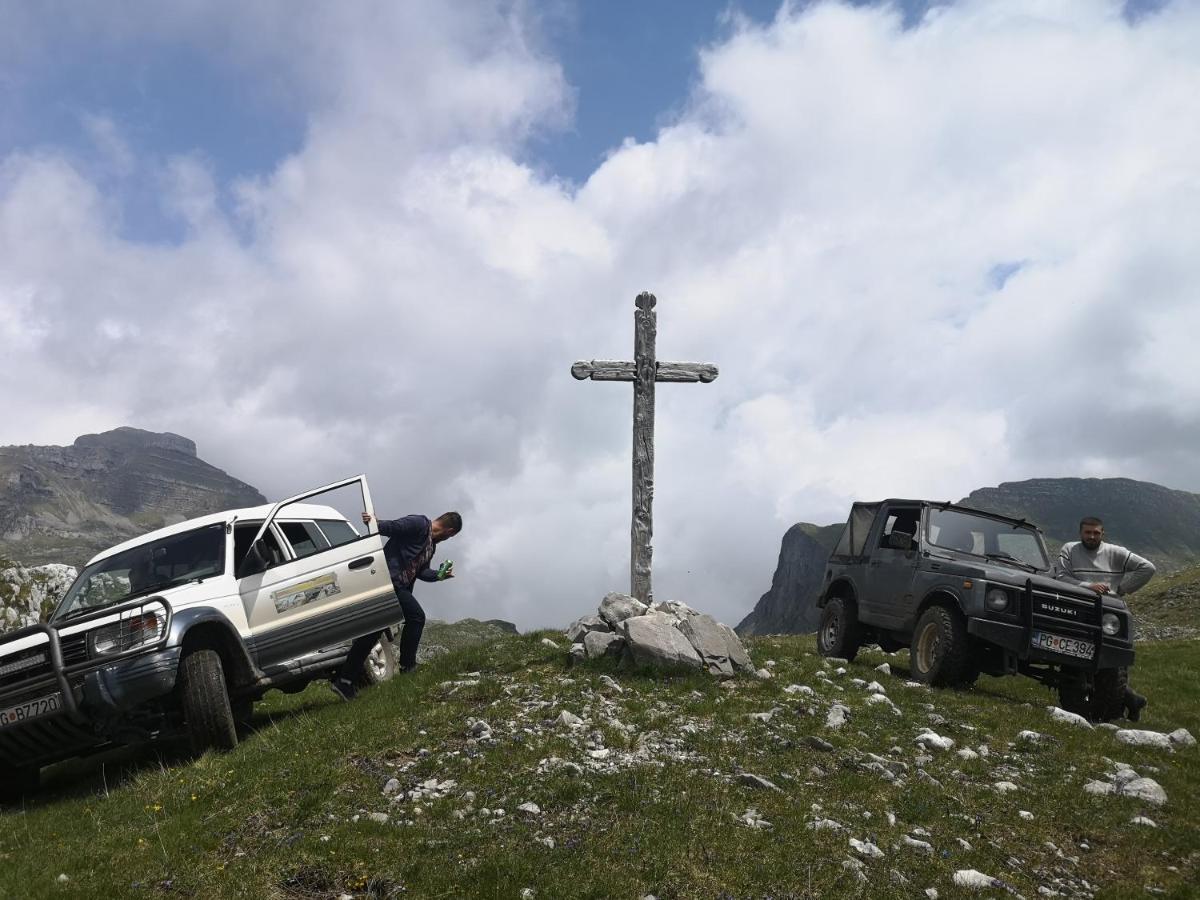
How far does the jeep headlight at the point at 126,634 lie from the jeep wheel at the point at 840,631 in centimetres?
984

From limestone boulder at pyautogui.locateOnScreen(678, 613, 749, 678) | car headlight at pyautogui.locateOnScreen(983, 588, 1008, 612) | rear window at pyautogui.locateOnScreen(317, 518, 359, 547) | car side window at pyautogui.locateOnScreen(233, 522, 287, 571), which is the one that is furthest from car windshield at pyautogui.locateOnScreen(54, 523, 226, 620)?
car headlight at pyautogui.locateOnScreen(983, 588, 1008, 612)

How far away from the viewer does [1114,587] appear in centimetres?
1112

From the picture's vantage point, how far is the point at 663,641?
Result: 35.3ft

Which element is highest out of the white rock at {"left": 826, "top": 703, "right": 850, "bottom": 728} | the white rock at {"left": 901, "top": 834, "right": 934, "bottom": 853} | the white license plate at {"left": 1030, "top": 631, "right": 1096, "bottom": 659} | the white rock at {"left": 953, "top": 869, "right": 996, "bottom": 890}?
the white license plate at {"left": 1030, "top": 631, "right": 1096, "bottom": 659}

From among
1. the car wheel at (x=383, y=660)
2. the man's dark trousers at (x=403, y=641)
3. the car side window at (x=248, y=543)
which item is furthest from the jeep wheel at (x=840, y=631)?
the car side window at (x=248, y=543)

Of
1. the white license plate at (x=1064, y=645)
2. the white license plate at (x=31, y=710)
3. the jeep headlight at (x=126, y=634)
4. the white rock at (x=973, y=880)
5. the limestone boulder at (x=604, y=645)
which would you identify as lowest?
the white rock at (x=973, y=880)

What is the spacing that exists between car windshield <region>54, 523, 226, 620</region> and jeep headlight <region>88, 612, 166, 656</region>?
959 mm

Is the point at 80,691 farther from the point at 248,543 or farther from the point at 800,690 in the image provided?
the point at 800,690

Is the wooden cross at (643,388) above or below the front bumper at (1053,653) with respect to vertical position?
above

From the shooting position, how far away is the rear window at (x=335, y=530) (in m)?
11.6

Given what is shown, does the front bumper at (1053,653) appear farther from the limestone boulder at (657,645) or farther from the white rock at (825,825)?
the white rock at (825,825)

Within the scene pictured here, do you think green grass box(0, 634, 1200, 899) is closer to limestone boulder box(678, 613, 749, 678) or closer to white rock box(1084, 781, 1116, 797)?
white rock box(1084, 781, 1116, 797)

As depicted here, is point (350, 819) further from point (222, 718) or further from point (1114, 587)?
point (1114, 587)

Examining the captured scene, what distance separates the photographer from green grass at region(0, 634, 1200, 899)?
5.46m
